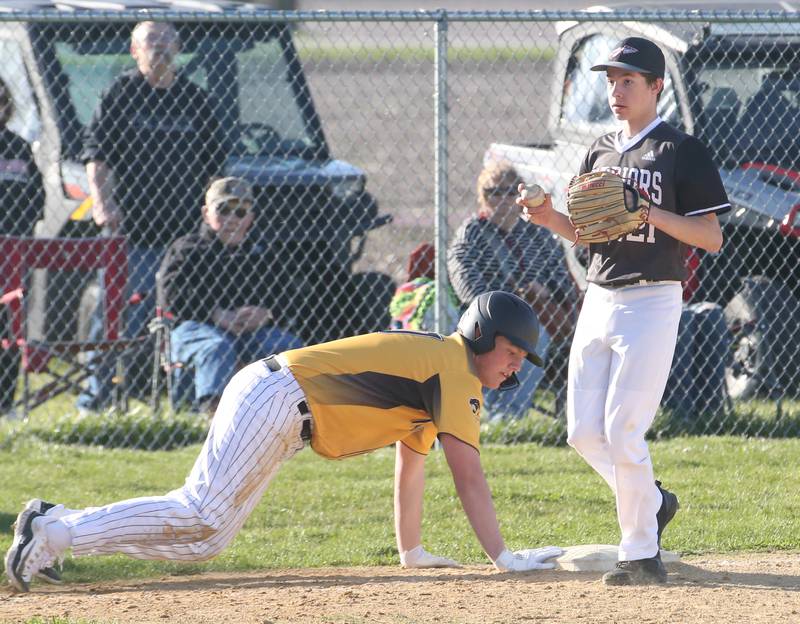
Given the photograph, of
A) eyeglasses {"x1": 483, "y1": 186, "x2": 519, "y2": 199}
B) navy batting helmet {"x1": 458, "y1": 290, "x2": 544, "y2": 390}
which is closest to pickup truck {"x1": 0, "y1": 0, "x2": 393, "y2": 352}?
eyeglasses {"x1": 483, "y1": 186, "x2": 519, "y2": 199}

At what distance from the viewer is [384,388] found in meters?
4.64

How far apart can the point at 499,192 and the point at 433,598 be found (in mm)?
3273

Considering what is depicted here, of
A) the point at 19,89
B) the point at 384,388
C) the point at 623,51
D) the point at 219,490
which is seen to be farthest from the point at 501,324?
the point at 19,89

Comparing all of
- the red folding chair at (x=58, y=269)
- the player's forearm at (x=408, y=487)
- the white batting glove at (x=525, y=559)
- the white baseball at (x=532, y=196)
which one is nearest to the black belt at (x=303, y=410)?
the player's forearm at (x=408, y=487)

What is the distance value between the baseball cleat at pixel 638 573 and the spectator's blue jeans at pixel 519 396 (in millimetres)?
2804

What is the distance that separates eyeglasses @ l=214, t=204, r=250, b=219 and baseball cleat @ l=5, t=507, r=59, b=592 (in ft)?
10.3

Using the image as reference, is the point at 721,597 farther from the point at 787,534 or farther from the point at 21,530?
the point at 21,530

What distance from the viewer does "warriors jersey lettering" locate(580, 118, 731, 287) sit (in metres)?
4.56

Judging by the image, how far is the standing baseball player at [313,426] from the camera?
4590mm

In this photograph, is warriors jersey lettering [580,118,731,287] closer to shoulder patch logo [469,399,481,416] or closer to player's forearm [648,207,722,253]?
player's forearm [648,207,722,253]

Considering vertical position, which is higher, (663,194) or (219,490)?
(663,194)

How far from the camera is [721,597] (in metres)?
4.54

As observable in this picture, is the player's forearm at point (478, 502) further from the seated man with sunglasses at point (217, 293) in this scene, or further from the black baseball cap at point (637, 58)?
the seated man with sunglasses at point (217, 293)

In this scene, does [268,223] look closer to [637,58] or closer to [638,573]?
[637,58]
